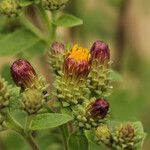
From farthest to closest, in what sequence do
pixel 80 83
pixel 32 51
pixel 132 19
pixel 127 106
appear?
pixel 132 19, pixel 127 106, pixel 32 51, pixel 80 83

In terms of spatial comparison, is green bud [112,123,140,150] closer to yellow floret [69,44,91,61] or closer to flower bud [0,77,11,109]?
yellow floret [69,44,91,61]

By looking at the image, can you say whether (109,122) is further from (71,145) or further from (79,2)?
(79,2)

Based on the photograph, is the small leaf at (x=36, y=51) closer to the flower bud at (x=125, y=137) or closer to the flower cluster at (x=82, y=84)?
the flower cluster at (x=82, y=84)

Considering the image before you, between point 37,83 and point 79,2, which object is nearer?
point 37,83

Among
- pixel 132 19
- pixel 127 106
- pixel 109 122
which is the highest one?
pixel 109 122

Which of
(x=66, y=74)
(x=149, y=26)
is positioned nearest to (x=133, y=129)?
(x=66, y=74)

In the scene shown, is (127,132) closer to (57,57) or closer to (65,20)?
(57,57)
